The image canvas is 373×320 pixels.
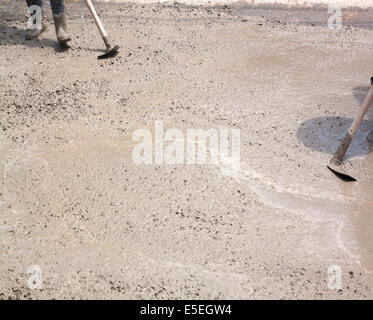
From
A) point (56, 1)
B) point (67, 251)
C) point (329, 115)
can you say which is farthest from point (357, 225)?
point (56, 1)

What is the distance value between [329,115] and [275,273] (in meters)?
1.87

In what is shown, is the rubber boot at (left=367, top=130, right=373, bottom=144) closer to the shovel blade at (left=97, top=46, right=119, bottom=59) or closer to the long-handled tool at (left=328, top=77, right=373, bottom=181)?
the long-handled tool at (left=328, top=77, right=373, bottom=181)

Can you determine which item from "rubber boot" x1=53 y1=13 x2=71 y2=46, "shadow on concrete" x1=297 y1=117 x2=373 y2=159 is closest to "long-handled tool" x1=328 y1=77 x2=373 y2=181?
"shadow on concrete" x1=297 y1=117 x2=373 y2=159

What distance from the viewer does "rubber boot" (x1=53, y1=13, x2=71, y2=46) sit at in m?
4.74

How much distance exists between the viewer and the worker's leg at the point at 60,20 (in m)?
4.73

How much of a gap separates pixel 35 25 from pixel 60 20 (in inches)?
21.3

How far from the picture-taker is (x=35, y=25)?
16.8 ft

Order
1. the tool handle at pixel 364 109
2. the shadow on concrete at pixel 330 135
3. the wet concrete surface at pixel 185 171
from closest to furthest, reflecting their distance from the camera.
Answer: the wet concrete surface at pixel 185 171 → the tool handle at pixel 364 109 → the shadow on concrete at pixel 330 135

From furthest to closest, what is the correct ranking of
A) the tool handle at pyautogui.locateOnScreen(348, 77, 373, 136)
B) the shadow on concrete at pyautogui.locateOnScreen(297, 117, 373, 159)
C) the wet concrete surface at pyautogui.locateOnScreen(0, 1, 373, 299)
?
the shadow on concrete at pyautogui.locateOnScreen(297, 117, 373, 159)
the tool handle at pyautogui.locateOnScreen(348, 77, 373, 136)
the wet concrete surface at pyautogui.locateOnScreen(0, 1, 373, 299)

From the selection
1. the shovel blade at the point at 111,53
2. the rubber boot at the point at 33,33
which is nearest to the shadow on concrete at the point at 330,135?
the shovel blade at the point at 111,53

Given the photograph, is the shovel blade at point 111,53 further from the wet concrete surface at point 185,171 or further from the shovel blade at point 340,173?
the shovel blade at point 340,173

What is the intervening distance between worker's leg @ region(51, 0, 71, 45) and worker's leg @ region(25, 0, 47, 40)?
1.26 ft

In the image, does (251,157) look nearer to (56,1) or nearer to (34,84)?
(34,84)

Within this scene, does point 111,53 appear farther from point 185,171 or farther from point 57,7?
point 185,171
